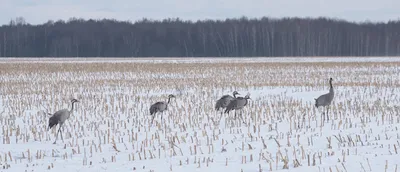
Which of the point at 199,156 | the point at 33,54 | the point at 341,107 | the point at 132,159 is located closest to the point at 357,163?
the point at 199,156

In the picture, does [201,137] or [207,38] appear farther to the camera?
[207,38]

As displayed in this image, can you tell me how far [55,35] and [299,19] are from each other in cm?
3988

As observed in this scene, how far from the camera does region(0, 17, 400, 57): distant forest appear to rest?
8391cm

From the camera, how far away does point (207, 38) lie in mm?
91812

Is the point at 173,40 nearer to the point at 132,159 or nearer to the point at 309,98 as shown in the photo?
the point at 309,98

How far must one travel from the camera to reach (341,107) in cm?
1353

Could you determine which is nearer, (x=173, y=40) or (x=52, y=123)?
(x=52, y=123)

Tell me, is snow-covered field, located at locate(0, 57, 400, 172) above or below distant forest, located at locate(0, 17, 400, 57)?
below

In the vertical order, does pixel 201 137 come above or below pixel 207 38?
below

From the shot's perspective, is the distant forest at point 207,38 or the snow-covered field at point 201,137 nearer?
the snow-covered field at point 201,137

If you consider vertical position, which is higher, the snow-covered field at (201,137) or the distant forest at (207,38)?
the distant forest at (207,38)

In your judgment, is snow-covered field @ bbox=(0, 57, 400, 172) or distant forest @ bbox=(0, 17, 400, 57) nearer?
snow-covered field @ bbox=(0, 57, 400, 172)

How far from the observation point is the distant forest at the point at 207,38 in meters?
83.9

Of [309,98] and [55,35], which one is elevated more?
[55,35]
